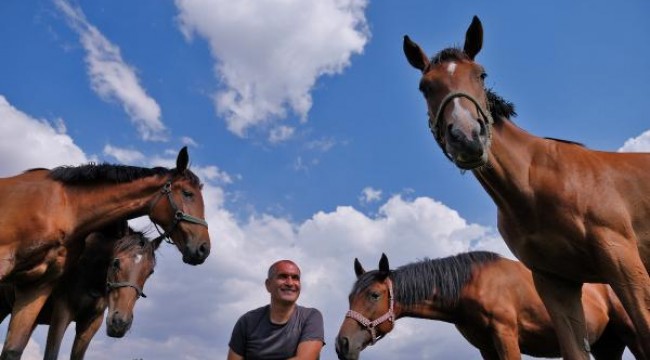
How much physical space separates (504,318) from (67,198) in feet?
21.5

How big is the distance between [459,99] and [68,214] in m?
5.63

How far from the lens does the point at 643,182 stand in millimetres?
4746

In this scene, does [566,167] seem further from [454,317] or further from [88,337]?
[88,337]

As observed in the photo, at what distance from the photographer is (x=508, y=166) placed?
15.8 ft

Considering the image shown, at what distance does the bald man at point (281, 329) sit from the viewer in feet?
16.6

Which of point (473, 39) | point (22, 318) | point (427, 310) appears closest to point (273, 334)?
point (473, 39)

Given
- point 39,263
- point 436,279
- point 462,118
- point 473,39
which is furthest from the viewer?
point 436,279

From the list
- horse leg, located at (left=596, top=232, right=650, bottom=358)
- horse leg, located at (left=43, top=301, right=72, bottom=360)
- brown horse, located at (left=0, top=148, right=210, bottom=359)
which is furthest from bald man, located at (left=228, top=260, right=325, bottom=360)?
horse leg, located at (left=43, top=301, right=72, bottom=360)

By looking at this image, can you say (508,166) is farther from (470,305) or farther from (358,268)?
(358,268)

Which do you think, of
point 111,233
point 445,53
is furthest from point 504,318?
point 111,233

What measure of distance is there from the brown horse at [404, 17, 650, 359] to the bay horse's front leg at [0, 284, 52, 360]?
5.87 metres

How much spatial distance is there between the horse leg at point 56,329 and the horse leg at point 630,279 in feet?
23.6

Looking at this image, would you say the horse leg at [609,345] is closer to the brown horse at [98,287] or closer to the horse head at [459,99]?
the horse head at [459,99]

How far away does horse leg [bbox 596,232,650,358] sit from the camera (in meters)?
4.03
